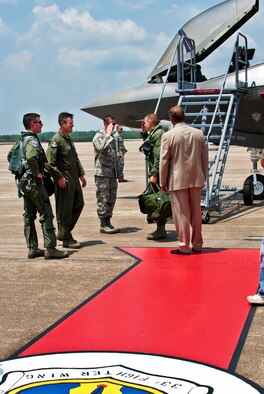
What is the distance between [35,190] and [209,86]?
6.26m

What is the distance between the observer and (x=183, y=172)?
7215 mm

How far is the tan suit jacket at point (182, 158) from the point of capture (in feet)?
23.7

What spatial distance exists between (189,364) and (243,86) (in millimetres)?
8562

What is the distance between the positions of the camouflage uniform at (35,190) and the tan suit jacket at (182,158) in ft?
4.89

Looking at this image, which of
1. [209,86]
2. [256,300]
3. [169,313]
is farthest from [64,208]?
[209,86]

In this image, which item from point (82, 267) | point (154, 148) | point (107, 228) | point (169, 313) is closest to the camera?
point (169, 313)

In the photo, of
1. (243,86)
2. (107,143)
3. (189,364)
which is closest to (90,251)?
(107,143)

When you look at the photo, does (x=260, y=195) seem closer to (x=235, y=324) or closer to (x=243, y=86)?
(x=243, y=86)

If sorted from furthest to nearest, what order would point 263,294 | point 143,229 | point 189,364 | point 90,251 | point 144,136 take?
point 143,229 < point 144,136 < point 90,251 < point 263,294 < point 189,364

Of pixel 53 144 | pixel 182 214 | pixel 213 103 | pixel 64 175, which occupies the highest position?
pixel 213 103

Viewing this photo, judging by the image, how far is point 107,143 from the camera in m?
8.89

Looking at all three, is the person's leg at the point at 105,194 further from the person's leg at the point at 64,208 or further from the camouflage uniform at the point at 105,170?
the person's leg at the point at 64,208

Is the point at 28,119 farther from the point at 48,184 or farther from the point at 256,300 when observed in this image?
the point at 256,300

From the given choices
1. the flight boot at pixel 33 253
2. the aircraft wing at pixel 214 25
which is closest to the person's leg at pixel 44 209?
the flight boot at pixel 33 253
